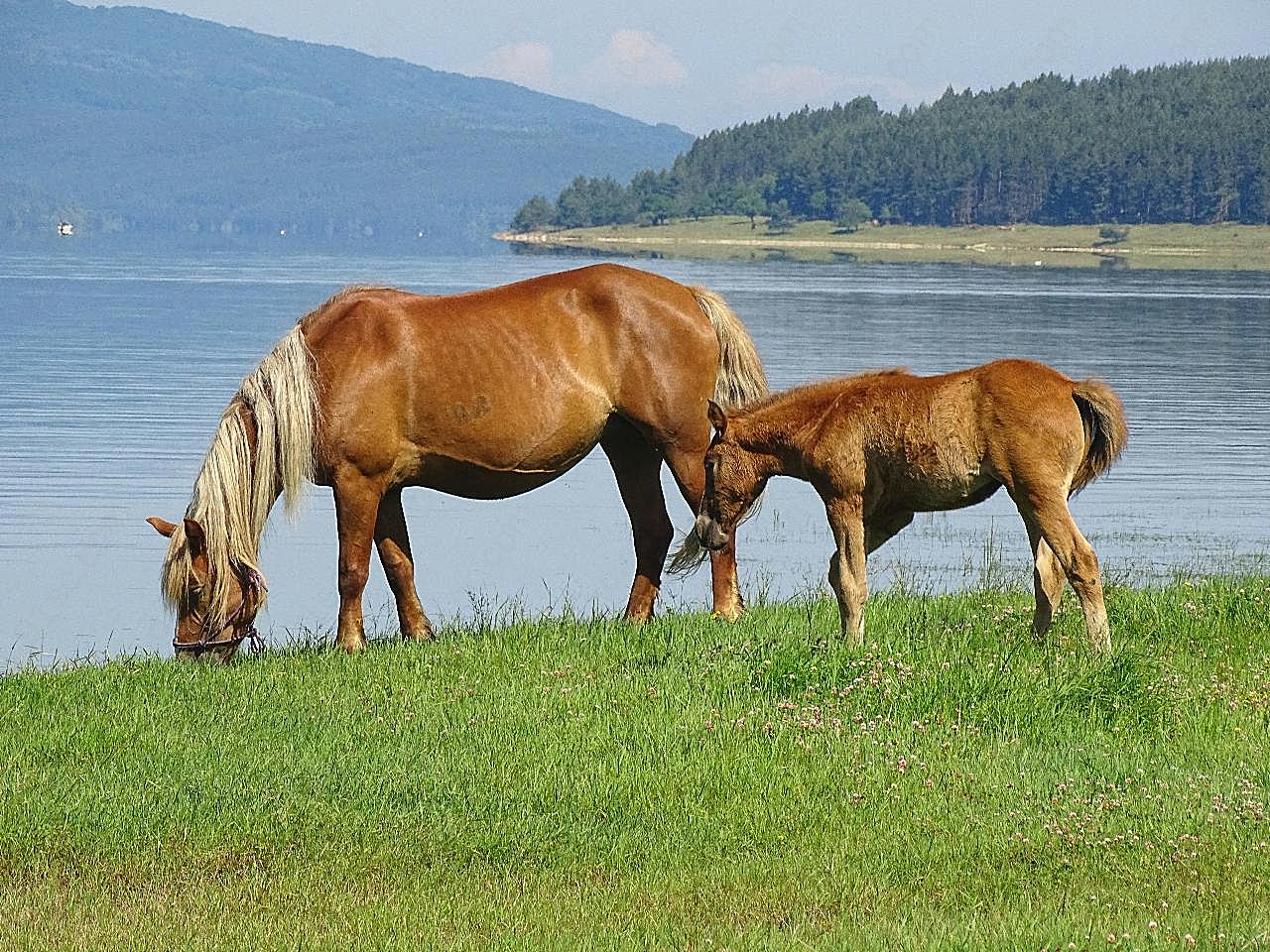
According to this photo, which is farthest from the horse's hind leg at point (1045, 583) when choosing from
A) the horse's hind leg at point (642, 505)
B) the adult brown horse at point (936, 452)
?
the horse's hind leg at point (642, 505)

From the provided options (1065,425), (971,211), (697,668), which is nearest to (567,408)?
(697,668)

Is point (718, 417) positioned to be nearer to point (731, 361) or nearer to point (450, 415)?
point (731, 361)

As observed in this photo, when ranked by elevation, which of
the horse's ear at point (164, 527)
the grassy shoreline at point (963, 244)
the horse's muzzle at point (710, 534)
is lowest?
the grassy shoreline at point (963, 244)

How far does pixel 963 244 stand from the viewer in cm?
16712

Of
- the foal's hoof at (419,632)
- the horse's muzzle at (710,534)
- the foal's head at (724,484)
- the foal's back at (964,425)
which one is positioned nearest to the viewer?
the foal's back at (964,425)

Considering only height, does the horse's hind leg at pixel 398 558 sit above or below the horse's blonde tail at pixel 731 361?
below

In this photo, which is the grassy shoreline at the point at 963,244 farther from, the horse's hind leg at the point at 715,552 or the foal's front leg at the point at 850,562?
the foal's front leg at the point at 850,562

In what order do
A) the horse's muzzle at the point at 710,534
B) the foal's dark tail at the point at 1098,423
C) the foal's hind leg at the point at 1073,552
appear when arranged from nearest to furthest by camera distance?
1. the foal's hind leg at the point at 1073,552
2. the foal's dark tail at the point at 1098,423
3. the horse's muzzle at the point at 710,534

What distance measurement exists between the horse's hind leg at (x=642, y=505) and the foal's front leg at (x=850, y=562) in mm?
2155

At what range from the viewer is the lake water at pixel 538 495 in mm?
16219

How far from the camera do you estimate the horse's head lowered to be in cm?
990

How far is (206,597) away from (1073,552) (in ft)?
14.9

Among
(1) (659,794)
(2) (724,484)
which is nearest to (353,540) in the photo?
(2) (724,484)

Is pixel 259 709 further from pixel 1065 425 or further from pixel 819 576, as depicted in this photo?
pixel 819 576
